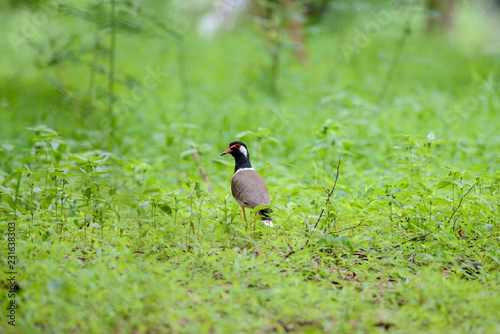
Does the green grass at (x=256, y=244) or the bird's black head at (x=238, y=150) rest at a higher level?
the bird's black head at (x=238, y=150)

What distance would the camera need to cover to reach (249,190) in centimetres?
340

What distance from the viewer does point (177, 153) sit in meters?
5.60

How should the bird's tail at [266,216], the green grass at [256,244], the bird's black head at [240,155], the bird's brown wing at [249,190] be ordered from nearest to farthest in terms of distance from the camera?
the green grass at [256,244] → the bird's tail at [266,216] → the bird's brown wing at [249,190] → the bird's black head at [240,155]

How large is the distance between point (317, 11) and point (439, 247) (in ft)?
51.9

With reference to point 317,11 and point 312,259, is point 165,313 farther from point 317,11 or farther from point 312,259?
point 317,11

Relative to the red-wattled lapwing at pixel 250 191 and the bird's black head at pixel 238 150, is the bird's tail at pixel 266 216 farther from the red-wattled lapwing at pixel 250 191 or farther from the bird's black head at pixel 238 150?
the bird's black head at pixel 238 150

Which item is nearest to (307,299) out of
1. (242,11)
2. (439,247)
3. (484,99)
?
(439,247)

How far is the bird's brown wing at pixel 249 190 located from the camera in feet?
11.0

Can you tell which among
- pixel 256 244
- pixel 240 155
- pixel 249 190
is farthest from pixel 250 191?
pixel 240 155

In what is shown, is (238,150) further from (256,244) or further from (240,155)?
(256,244)

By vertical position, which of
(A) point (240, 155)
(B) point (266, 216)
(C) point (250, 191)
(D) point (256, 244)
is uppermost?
(A) point (240, 155)

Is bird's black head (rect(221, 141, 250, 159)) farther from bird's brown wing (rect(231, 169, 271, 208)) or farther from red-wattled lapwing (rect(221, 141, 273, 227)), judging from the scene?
bird's brown wing (rect(231, 169, 271, 208))

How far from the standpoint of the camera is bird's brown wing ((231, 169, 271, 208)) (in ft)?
11.0

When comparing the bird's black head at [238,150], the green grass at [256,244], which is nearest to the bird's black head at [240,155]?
the bird's black head at [238,150]
